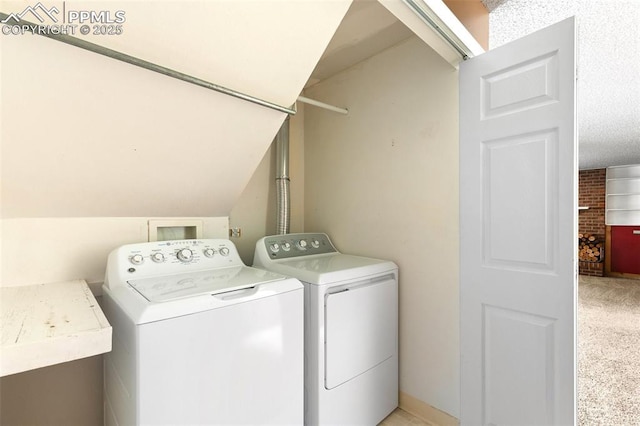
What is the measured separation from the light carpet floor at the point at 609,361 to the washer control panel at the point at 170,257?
2416 mm

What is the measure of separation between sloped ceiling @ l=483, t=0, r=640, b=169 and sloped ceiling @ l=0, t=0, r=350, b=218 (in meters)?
1.24

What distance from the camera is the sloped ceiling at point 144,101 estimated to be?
102 cm

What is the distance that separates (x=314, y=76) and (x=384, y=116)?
0.80 m

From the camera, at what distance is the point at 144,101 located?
1237 millimetres

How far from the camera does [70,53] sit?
3.31ft

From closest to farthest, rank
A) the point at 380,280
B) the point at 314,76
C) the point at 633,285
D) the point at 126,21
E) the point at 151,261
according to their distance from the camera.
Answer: the point at 126,21, the point at 151,261, the point at 380,280, the point at 314,76, the point at 633,285

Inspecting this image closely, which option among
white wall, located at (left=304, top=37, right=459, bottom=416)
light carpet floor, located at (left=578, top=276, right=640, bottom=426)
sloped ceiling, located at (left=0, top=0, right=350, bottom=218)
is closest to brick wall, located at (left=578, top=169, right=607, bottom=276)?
light carpet floor, located at (left=578, top=276, right=640, bottom=426)

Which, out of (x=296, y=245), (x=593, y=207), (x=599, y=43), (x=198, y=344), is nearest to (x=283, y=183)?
(x=296, y=245)

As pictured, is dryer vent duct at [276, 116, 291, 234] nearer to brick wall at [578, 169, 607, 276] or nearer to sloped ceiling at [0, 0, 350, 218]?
sloped ceiling at [0, 0, 350, 218]

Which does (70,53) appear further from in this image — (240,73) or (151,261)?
(151,261)

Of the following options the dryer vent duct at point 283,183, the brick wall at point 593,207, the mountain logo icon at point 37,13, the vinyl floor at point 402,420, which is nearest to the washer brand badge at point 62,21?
the mountain logo icon at point 37,13

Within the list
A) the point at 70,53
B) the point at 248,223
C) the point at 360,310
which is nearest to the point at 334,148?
the point at 248,223

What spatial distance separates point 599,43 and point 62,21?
10.3ft

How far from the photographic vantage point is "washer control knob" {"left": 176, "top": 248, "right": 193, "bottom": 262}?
1599 millimetres
